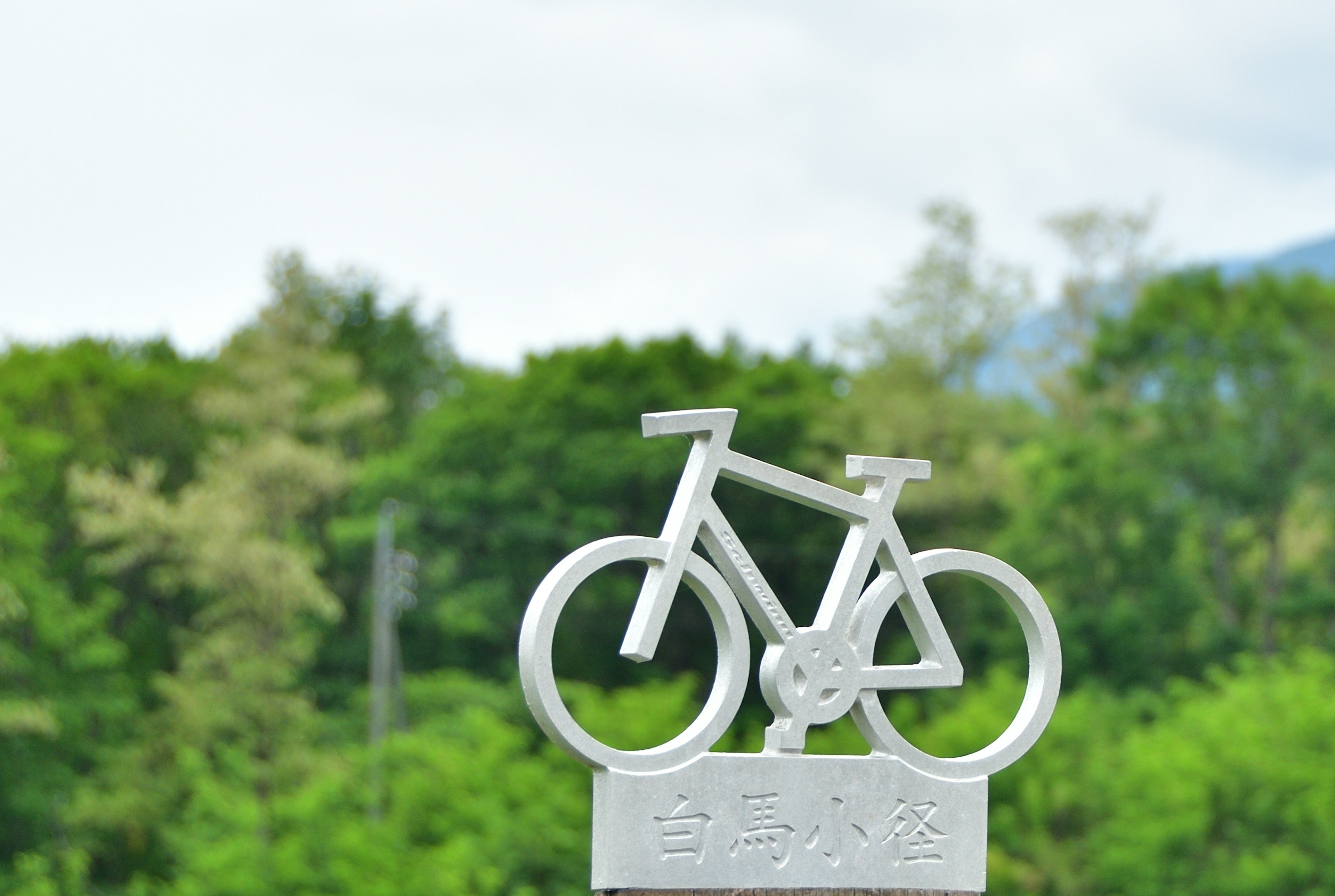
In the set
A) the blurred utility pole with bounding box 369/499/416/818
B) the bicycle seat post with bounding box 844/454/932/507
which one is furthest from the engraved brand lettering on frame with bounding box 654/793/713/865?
the blurred utility pole with bounding box 369/499/416/818

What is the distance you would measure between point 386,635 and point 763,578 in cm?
1569

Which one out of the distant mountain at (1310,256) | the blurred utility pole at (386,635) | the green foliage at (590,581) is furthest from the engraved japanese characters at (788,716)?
the distant mountain at (1310,256)

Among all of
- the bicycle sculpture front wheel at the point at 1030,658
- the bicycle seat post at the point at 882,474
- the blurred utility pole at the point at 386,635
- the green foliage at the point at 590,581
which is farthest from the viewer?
the blurred utility pole at the point at 386,635

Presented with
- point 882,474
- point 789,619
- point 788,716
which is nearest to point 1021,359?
point 882,474

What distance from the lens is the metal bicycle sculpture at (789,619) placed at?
4.94 metres

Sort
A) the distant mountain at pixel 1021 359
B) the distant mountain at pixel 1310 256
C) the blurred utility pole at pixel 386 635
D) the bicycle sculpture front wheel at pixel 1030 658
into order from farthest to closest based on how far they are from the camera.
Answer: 1. the distant mountain at pixel 1310 256
2. the distant mountain at pixel 1021 359
3. the blurred utility pole at pixel 386 635
4. the bicycle sculpture front wheel at pixel 1030 658

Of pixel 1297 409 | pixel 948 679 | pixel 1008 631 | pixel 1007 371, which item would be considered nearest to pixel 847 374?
pixel 1007 371

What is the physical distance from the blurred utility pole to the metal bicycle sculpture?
13443mm

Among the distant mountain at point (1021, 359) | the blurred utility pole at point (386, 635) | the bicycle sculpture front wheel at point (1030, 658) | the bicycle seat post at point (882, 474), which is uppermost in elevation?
the distant mountain at point (1021, 359)

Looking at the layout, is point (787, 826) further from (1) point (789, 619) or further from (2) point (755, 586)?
(2) point (755, 586)

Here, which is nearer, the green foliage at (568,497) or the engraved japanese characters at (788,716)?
the engraved japanese characters at (788,716)

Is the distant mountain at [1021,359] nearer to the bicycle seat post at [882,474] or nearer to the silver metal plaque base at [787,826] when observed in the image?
the bicycle seat post at [882,474]

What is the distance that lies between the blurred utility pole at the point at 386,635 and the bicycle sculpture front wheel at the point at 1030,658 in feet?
44.0

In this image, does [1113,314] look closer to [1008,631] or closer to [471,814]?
[1008,631]
